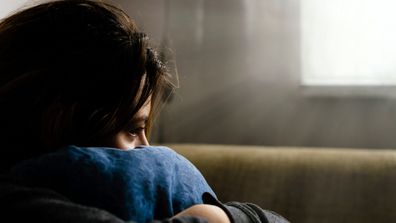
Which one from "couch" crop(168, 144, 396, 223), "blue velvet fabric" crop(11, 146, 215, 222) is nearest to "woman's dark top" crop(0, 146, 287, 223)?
"blue velvet fabric" crop(11, 146, 215, 222)

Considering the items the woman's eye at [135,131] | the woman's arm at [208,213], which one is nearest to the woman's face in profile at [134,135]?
the woman's eye at [135,131]

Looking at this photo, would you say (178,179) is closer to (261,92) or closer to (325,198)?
(325,198)

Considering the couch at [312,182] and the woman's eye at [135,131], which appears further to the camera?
the couch at [312,182]

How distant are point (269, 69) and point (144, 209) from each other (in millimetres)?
1080

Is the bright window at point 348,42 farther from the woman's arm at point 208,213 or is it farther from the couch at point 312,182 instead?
the woman's arm at point 208,213

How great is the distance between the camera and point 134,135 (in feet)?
2.52

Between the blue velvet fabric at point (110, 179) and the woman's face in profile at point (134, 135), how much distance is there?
80 millimetres

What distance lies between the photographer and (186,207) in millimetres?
668

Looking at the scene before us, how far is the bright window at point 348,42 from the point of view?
1.52 m

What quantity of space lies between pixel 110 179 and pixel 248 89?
1.09 meters

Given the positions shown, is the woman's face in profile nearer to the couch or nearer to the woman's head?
the woman's head

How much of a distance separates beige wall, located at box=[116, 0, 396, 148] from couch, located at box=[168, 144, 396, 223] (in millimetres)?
290

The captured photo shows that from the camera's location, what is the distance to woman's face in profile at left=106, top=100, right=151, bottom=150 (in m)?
0.73

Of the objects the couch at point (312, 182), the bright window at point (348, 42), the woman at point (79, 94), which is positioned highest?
the woman at point (79, 94)
